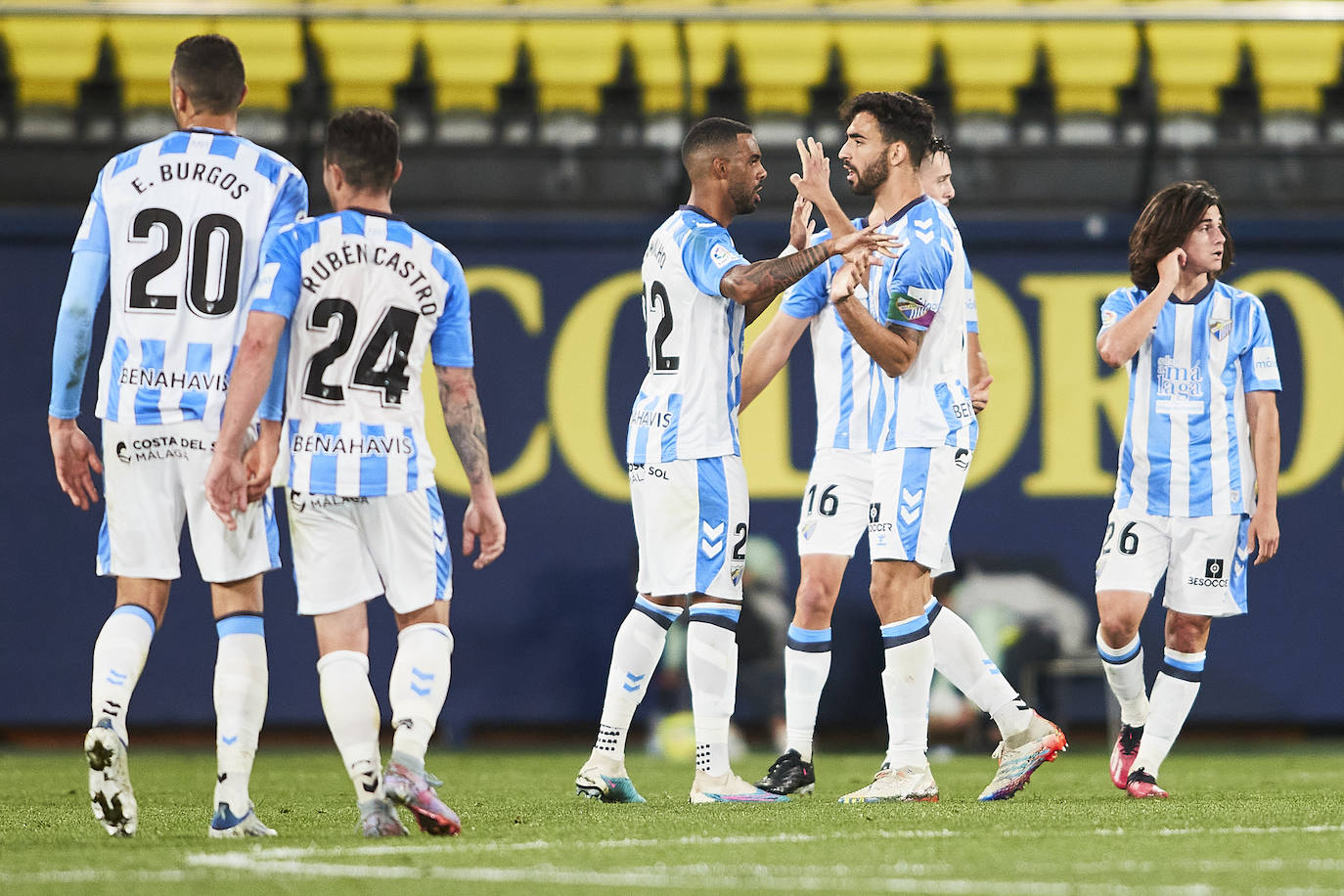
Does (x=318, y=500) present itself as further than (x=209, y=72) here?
No

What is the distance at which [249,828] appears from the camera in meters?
4.89

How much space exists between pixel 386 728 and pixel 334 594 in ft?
20.8

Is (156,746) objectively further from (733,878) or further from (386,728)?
(733,878)

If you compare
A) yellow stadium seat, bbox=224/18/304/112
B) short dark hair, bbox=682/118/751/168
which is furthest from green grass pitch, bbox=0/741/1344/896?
yellow stadium seat, bbox=224/18/304/112

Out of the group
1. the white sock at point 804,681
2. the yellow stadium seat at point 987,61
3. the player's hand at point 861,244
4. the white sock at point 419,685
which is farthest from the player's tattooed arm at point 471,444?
the yellow stadium seat at point 987,61

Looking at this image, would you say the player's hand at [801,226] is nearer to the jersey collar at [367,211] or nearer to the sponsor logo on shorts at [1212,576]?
the jersey collar at [367,211]

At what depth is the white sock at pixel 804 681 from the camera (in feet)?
20.8

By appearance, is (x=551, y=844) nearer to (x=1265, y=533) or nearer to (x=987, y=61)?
(x=1265, y=533)

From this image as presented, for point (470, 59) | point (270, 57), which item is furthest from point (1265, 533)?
point (270, 57)

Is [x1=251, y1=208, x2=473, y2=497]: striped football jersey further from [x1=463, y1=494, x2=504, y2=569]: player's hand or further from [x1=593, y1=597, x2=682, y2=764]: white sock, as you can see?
[x1=593, y1=597, x2=682, y2=764]: white sock

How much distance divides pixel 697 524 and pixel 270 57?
643 cm

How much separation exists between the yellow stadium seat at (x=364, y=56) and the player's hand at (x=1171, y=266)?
6.01 m

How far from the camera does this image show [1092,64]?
11.5m

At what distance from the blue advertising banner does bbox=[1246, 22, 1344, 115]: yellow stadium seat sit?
1.50 metres
